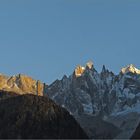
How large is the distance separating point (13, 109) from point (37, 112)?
542 cm

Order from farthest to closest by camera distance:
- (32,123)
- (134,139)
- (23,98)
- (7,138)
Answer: (23,98)
(32,123)
(7,138)
(134,139)

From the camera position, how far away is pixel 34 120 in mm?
128625

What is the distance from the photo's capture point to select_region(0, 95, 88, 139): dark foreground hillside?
→ 123562mm

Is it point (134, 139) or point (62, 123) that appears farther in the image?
point (62, 123)

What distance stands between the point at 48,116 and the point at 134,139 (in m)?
26.9

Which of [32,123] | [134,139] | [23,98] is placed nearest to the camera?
[134,139]

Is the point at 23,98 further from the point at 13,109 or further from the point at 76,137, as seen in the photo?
the point at 76,137

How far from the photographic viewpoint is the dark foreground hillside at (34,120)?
124 metres

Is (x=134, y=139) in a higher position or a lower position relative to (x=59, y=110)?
lower

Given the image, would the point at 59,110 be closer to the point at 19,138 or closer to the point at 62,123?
the point at 62,123

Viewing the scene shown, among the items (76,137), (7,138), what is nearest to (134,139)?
(76,137)

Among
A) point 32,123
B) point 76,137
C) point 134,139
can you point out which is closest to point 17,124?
point 32,123

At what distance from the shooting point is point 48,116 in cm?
13075

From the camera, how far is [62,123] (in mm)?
131750
